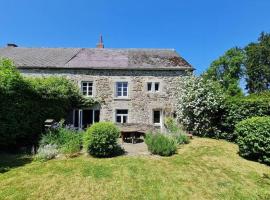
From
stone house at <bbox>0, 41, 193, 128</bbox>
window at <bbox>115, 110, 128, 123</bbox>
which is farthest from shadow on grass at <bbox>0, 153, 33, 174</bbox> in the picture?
window at <bbox>115, 110, 128, 123</bbox>

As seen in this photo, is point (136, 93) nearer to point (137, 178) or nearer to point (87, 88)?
point (87, 88)

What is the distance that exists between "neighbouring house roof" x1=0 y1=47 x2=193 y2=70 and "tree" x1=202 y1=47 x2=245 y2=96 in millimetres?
14722

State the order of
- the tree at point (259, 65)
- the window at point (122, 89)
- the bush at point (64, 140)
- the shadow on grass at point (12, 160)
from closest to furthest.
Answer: the shadow on grass at point (12, 160) → the bush at point (64, 140) → the window at point (122, 89) → the tree at point (259, 65)

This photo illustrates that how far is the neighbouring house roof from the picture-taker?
20.9 metres

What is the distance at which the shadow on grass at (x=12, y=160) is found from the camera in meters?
9.27

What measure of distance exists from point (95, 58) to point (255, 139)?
15.4 metres

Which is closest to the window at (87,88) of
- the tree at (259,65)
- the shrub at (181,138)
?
the shrub at (181,138)

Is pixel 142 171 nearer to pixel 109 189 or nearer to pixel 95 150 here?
pixel 109 189

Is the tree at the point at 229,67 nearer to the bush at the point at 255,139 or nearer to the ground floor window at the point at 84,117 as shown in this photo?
the ground floor window at the point at 84,117

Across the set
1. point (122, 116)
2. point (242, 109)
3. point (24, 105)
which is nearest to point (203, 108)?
point (242, 109)

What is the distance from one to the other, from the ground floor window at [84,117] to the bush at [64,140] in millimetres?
8181

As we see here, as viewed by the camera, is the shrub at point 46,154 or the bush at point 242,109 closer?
the shrub at point 46,154

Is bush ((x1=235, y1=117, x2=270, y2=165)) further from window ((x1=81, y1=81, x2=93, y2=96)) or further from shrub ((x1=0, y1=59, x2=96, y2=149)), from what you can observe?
window ((x1=81, y1=81, x2=93, y2=96))

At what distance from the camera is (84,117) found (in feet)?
68.2
